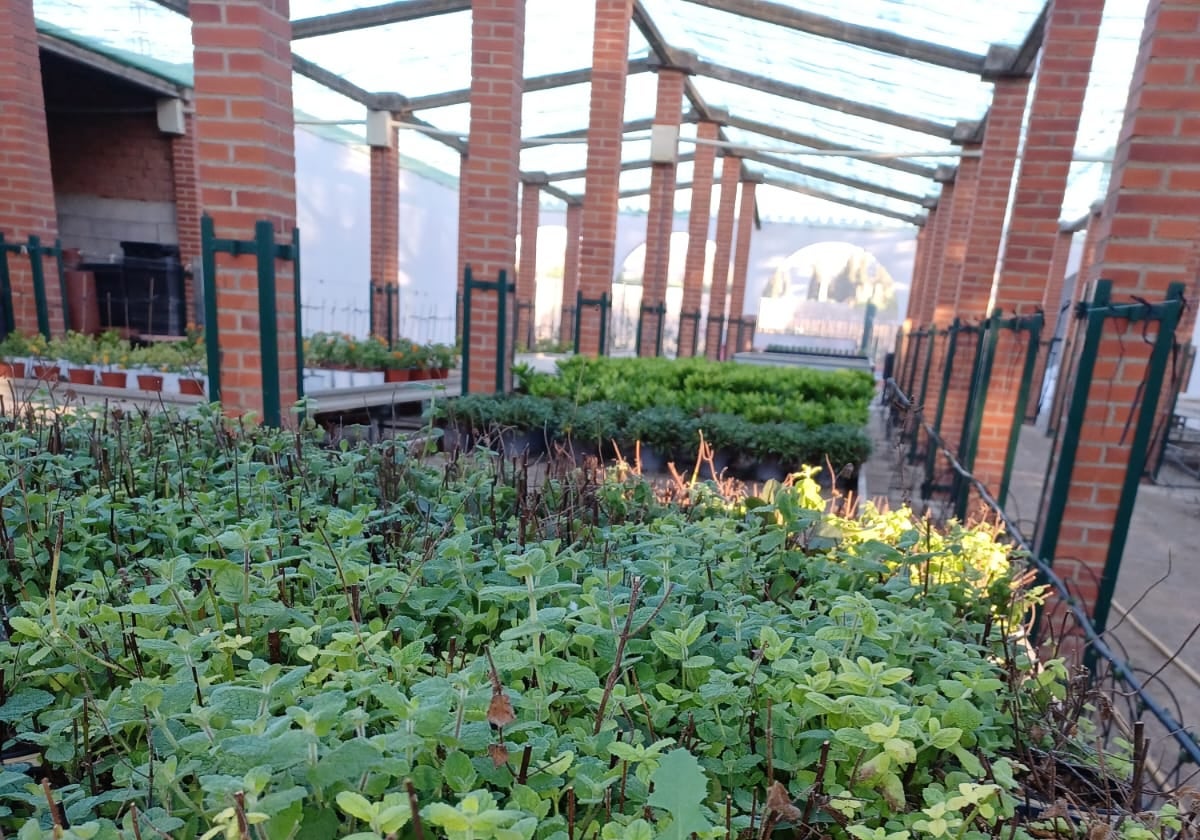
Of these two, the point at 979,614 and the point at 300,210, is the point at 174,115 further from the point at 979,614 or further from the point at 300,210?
the point at 979,614

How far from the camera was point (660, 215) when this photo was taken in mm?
12750

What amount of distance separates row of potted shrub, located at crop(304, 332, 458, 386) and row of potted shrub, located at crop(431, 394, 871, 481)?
2.16 metres

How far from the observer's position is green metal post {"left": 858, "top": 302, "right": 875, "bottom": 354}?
103ft

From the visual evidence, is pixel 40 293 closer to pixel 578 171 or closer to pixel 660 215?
pixel 660 215

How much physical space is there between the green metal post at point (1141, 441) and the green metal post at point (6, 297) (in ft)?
31.3

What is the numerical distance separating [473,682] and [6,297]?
9066 mm

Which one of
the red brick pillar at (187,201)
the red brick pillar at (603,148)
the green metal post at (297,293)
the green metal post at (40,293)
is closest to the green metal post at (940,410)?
the red brick pillar at (603,148)

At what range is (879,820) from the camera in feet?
3.33

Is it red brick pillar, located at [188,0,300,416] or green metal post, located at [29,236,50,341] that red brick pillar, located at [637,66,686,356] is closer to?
green metal post, located at [29,236,50,341]

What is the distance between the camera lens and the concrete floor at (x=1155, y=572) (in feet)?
11.1

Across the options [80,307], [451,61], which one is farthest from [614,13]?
[80,307]

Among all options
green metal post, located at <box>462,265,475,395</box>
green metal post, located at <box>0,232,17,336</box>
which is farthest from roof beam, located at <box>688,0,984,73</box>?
green metal post, located at <box>0,232,17,336</box>

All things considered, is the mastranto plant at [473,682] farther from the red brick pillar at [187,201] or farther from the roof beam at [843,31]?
the red brick pillar at [187,201]

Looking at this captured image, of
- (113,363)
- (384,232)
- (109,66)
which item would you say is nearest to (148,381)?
(113,363)
